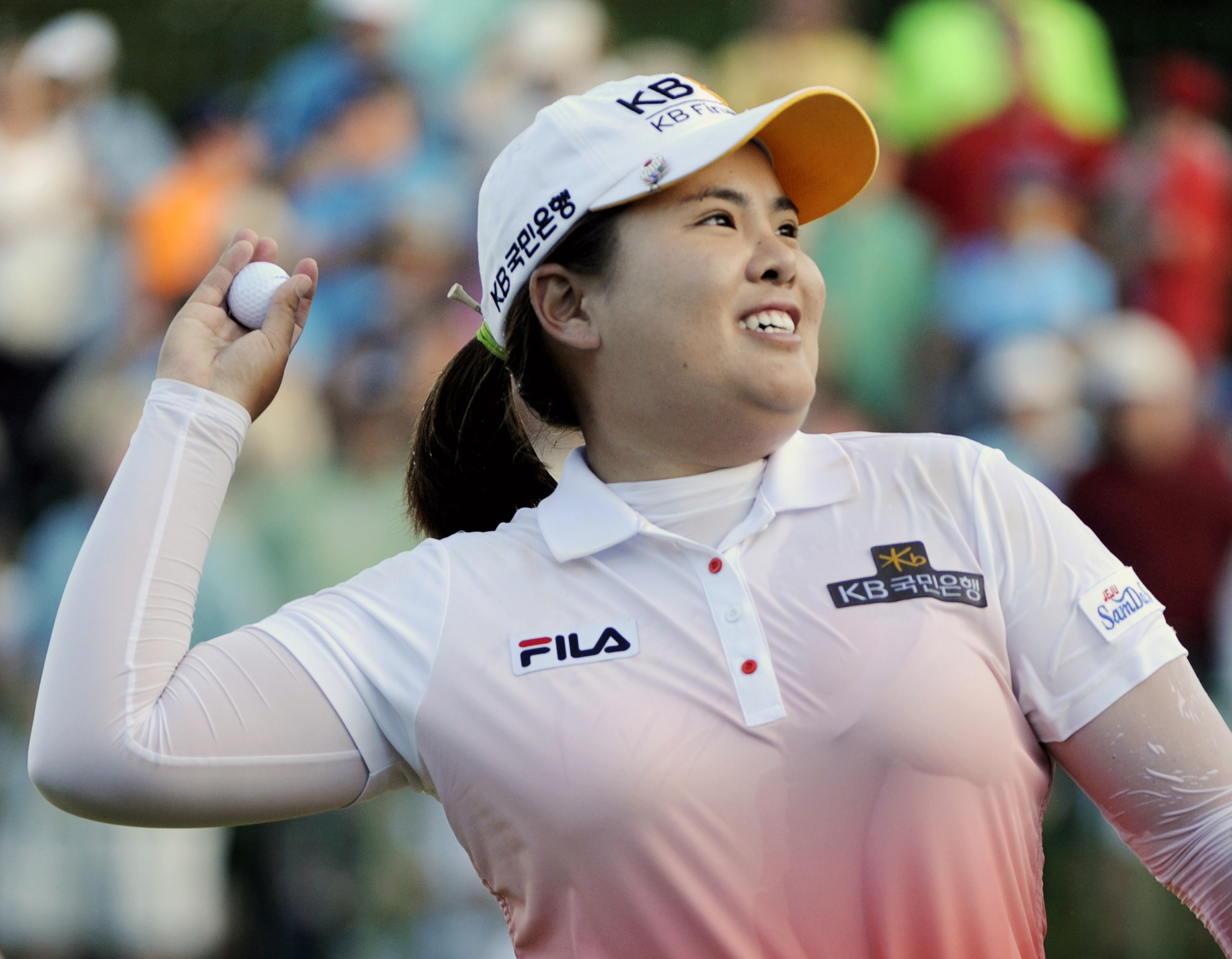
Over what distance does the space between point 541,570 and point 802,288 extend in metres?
0.51

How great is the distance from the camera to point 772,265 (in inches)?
80.7

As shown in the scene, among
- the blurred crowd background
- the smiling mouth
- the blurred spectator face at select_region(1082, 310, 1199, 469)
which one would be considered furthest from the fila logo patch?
the blurred spectator face at select_region(1082, 310, 1199, 469)

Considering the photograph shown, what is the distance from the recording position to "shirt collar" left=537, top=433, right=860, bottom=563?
79.8 inches

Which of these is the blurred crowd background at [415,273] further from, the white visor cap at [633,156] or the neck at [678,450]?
the white visor cap at [633,156]

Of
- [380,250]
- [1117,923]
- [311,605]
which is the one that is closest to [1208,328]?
[1117,923]

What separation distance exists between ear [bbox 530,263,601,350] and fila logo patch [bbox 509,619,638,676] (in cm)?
44

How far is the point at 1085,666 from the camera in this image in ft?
6.08

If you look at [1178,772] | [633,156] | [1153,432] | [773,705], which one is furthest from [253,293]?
[1153,432]

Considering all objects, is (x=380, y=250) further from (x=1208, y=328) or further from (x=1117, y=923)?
(x=1117, y=923)

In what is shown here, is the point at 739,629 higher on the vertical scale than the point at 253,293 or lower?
lower

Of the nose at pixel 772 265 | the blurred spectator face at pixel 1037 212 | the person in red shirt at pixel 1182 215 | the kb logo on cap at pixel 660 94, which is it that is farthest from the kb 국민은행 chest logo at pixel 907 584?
the person in red shirt at pixel 1182 215

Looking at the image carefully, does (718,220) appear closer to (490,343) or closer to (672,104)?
(672,104)

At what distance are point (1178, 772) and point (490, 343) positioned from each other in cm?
118

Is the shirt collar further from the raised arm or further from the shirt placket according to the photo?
the raised arm
